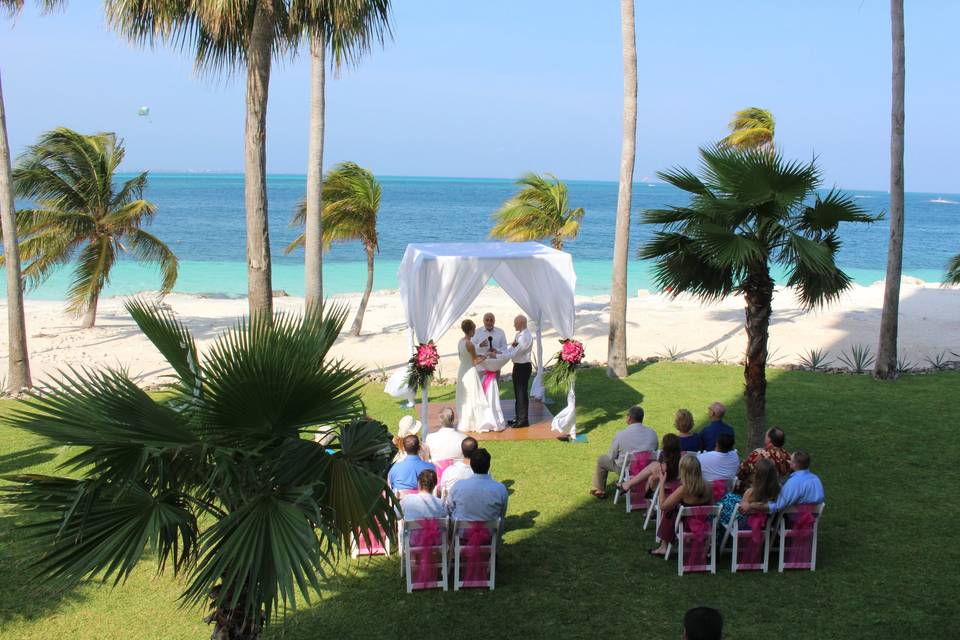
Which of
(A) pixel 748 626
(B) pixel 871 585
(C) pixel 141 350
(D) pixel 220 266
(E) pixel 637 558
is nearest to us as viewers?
(A) pixel 748 626

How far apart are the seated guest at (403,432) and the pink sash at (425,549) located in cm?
85

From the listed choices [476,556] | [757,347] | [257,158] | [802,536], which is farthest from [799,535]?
[257,158]

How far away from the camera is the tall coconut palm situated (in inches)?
382

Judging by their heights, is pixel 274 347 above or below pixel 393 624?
above

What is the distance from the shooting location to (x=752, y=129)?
24.0 meters

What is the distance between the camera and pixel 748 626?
6.58 metres

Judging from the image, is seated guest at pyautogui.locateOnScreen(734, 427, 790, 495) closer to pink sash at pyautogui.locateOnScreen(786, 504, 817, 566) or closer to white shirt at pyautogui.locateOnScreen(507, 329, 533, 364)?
pink sash at pyautogui.locateOnScreen(786, 504, 817, 566)

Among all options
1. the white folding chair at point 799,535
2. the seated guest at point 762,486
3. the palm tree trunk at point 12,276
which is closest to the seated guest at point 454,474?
the seated guest at point 762,486

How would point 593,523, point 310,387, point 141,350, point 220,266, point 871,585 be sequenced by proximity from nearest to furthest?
point 310,387
point 871,585
point 593,523
point 141,350
point 220,266

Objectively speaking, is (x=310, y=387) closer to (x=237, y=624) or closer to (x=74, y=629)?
(x=237, y=624)

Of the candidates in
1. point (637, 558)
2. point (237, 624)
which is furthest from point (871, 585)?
point (237, 624)

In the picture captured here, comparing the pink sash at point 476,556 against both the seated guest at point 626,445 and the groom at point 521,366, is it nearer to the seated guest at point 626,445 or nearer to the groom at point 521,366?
the seated guest at point 626,445

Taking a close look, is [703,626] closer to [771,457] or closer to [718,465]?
[718,465]

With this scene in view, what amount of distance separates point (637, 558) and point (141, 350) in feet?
47.8
